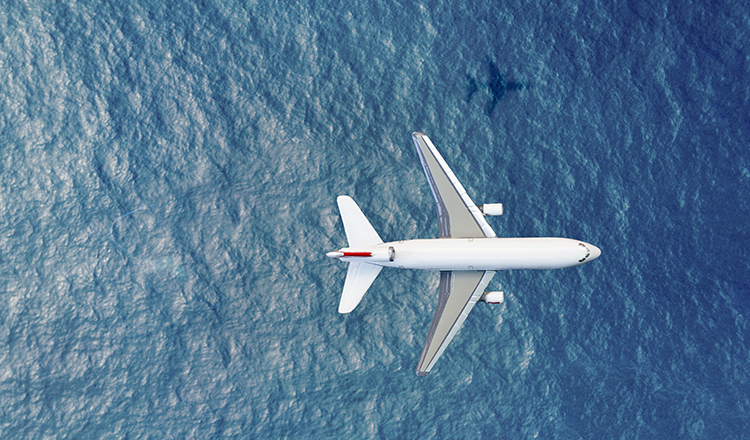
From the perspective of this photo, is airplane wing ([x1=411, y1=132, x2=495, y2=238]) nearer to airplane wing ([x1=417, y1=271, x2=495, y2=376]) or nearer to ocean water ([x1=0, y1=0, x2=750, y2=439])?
ocean water ([x1=0, y1=0, x2=750, y2=439])

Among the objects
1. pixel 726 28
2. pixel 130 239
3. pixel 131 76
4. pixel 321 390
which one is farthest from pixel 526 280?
pixel 131 76

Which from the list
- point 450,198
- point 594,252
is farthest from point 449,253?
point 594,252

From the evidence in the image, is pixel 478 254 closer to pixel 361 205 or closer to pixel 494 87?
pixel 361 205

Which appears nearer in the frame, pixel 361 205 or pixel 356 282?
pixel 356 282

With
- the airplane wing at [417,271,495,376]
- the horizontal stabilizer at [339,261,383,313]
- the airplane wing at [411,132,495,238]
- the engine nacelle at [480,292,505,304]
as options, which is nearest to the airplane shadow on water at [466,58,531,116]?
the airplane wing at [411,132,495,238]

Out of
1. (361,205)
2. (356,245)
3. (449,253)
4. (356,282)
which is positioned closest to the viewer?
(449,253)

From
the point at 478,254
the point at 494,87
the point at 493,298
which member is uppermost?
the point at 494,87

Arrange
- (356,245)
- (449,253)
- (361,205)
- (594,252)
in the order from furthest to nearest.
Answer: (361,205) → (356,245) → (449,253) → (594,252)
